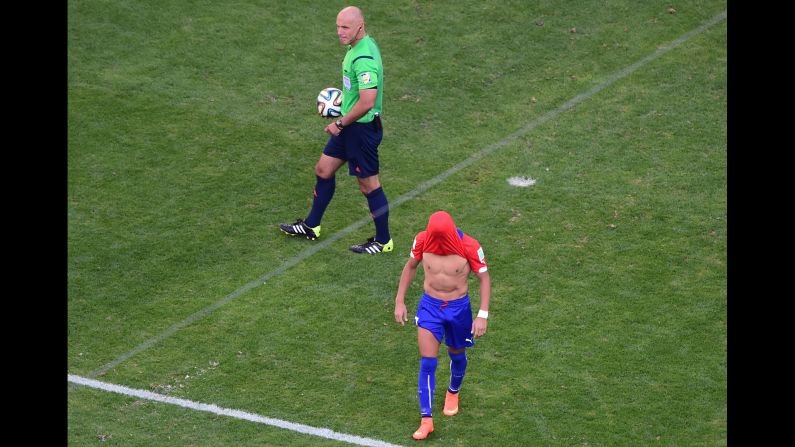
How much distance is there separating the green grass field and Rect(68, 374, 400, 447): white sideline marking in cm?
8

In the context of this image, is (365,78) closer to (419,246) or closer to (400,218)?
(400,218)

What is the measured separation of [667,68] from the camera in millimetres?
16734

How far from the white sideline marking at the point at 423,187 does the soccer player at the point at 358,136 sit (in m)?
0.25

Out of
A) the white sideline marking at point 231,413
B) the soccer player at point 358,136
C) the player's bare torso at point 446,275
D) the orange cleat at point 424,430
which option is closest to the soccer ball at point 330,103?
the soccer player at point 358,136

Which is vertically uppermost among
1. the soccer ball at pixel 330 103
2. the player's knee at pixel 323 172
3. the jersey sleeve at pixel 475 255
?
the soccer ball at pixel 330 103

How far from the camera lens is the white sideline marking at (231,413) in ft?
34.0

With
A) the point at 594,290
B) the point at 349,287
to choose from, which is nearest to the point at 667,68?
the point at 594,290

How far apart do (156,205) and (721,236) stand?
662 cm

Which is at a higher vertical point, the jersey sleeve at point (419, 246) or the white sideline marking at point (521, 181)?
the jersey sleeve at point (419, 246)

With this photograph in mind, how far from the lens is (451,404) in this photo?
10742 millimetres

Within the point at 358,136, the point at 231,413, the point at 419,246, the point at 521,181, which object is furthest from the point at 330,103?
the point at 231,413

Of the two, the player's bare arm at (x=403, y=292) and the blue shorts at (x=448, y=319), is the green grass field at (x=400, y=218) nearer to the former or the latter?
the blue shorts at (x=448, y=319)

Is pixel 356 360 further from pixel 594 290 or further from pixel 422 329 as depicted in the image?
pixel 594 290

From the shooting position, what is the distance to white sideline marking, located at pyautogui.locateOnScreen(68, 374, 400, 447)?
34.0 feet
